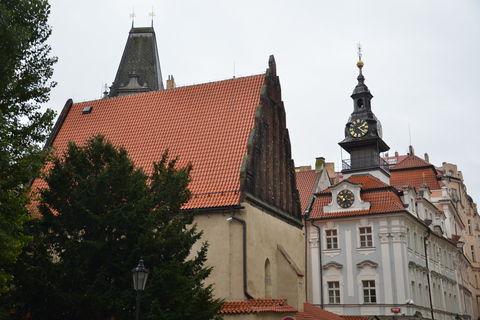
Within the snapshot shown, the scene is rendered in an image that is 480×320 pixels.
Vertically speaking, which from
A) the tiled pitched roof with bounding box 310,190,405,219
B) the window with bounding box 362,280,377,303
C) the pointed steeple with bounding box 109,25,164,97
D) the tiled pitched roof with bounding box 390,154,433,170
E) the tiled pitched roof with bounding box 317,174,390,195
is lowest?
the window with bounding box 362,280,377,303

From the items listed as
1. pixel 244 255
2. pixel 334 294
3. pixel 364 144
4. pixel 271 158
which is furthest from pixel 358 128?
pixel 244 255

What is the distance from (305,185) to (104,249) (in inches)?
1150

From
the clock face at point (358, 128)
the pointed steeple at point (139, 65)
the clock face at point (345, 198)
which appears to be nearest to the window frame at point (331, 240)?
the clock face at point (345, 198)

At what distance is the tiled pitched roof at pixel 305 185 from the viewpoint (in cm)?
4059

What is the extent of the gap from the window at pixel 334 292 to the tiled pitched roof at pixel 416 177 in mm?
15911

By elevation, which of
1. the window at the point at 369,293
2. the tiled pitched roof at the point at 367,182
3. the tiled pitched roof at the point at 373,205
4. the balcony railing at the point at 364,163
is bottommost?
the window at the point at 369,293

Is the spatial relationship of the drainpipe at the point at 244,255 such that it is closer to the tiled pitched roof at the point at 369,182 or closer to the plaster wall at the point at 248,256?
the plaster wall at the point at 248,256

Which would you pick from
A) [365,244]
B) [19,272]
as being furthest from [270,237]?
[365,244]

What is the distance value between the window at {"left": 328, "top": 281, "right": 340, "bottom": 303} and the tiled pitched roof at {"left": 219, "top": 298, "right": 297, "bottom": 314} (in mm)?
19681

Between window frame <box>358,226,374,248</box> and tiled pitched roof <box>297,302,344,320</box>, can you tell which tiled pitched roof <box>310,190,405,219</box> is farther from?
tiled pitched roof <box>297,302,344,320</box>

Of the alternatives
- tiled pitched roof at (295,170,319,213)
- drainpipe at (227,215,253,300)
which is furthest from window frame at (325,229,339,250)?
drainpipe at (227,215,253,300)

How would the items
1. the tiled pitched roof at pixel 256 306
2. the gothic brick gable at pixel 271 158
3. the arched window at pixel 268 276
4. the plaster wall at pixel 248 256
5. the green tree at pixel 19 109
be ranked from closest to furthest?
1. the green tree at pixel 19 109
2. the tiled pitched roof at pixel 256 306
3. the plaster wall at pixel 248 256
4. the gothic brick gable at pixel 271 158
5. the arched window at pixel 268 276

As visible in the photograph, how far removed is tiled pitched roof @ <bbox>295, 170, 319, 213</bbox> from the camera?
40594 mm

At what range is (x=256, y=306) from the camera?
690 inches
